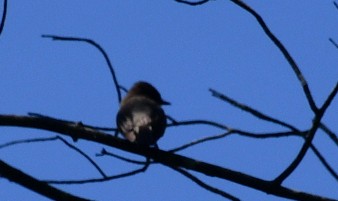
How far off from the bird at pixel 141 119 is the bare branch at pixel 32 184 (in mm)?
2258

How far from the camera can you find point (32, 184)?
2.86m

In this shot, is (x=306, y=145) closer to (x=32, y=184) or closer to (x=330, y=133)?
(x=330, y=133)

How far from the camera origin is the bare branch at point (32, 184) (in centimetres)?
280

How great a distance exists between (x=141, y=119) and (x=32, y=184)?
365cm

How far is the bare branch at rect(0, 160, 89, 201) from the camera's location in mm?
2805

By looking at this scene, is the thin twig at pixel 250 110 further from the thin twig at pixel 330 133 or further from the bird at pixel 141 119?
the bird at pixel 141 119

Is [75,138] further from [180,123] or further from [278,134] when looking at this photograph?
[278,134]

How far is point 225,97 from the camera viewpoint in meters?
3.37

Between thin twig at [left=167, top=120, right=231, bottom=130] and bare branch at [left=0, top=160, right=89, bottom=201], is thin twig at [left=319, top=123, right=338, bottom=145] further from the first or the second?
bare branch at [left=0, top=160, right=89, bottom=201]

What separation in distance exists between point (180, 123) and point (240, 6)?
749mm

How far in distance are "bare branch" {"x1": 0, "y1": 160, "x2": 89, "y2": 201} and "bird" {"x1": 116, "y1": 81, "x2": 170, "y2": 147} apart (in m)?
2.26

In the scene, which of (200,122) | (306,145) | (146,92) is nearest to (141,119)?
(146,92)

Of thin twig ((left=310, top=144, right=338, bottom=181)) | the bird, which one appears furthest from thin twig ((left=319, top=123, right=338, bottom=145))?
the bird

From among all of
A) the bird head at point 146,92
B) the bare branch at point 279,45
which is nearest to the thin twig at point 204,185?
the bare branch at point 279,45
